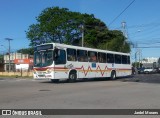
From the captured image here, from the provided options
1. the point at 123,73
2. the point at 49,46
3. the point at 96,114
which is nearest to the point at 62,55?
the point at 49,46

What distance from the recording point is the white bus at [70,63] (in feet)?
89.7

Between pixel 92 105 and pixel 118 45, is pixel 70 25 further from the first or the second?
pixel 92 105

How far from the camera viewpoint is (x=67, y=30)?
71.5 m

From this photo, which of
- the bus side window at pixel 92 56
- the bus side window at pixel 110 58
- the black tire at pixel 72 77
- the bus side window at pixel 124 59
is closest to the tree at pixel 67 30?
the bus side window at pixel 124 59

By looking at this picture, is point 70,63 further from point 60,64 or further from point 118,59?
point 118,59

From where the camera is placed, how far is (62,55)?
91.9 ft

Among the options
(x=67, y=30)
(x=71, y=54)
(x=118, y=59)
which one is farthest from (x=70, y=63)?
(x=67, y=30)

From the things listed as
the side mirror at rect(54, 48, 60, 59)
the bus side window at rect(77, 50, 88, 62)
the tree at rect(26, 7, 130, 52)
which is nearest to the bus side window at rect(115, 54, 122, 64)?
the bus side window at rect(77, 50, 88, 62)

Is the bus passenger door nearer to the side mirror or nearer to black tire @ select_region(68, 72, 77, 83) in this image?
the side mirror

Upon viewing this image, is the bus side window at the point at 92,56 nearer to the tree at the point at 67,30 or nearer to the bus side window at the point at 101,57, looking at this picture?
the bus side window at the point at 101,57

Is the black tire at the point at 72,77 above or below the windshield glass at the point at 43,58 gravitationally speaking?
below

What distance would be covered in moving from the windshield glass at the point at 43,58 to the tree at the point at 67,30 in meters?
41.1

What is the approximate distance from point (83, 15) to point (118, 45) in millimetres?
12261

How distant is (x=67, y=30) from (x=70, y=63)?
43.1 m
